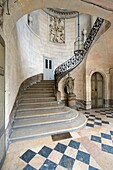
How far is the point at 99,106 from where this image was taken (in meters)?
6.34

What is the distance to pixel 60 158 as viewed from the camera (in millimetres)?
1839

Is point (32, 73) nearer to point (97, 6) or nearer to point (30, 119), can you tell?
point (30, 119)

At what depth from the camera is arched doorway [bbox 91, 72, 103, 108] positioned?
248 inches

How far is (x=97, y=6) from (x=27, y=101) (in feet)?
10.8

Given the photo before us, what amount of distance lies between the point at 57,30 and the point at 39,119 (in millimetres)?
6766

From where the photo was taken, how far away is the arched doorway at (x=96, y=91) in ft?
20.7

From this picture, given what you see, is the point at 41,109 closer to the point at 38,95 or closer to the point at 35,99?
the point at 35,99

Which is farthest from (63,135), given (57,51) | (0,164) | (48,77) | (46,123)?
(57,51)

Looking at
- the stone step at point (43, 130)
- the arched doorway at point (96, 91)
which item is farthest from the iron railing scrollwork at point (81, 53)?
the stone step at point (43, 130)

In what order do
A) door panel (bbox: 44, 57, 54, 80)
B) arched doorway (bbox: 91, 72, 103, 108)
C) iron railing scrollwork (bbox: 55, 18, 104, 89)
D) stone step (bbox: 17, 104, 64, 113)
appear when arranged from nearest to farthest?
stone step (bbox: 17, 104, 64, 113)
iron railing scrollwork (bbox: 55, 18, 104, 89)
arched doorway (bbox: 91, 72, 103, 108)
door panel (bbox: 44, 57, 54, 80)

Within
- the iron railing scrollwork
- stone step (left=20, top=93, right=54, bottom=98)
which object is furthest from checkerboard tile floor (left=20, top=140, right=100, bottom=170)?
the iron railing scrollwork

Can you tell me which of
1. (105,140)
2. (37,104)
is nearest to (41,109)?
(37,104)

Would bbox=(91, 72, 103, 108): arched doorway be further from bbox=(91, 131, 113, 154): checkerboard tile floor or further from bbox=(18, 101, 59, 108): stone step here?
bbox=(91, 131, 113, 154): checkerboard tile floor

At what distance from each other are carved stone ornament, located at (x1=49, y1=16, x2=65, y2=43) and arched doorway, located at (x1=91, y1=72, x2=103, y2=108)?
11.9ft
